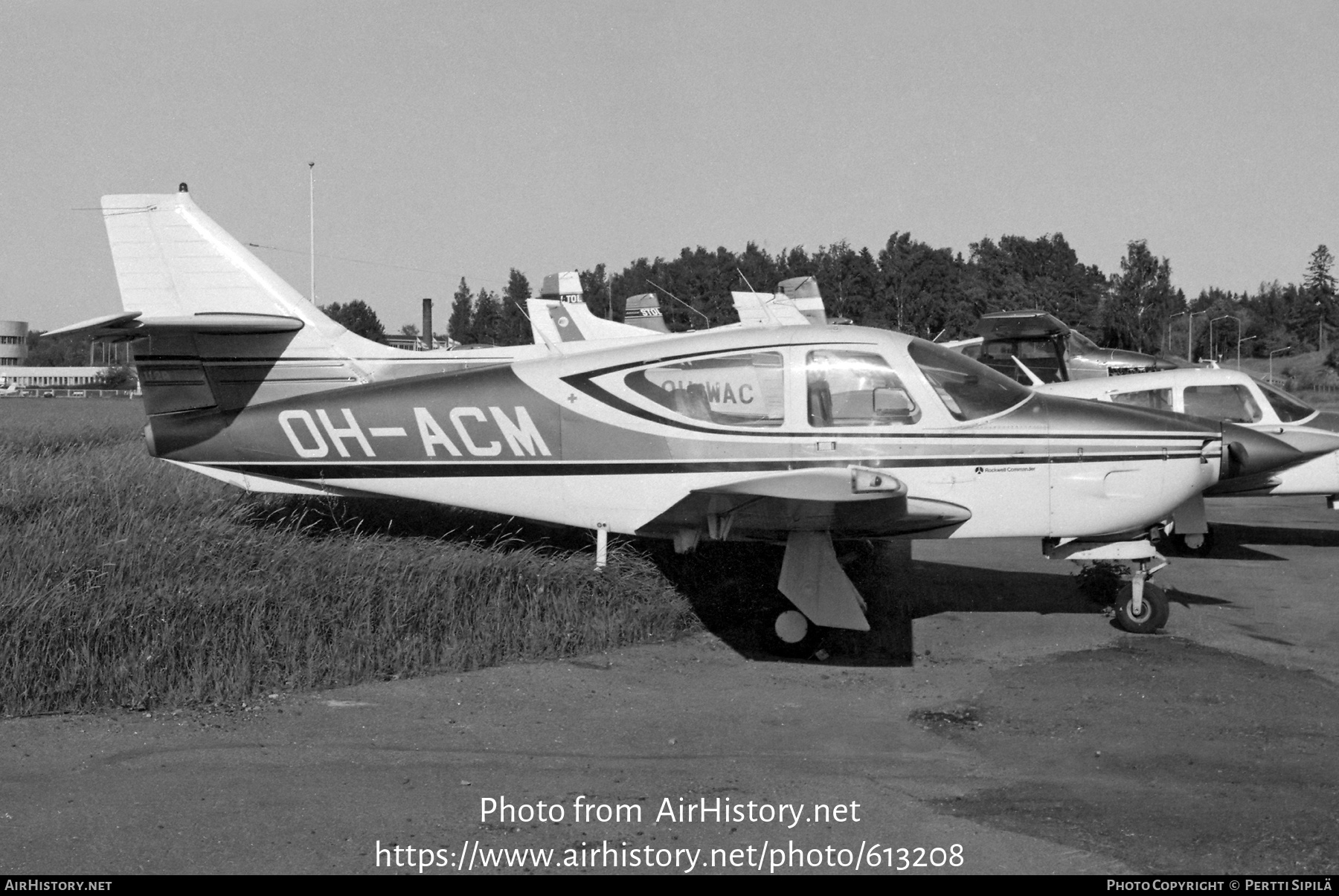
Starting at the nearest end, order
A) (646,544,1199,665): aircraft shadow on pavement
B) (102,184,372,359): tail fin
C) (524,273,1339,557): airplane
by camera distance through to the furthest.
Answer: (646,544,1199,665): aircraft shadow on pavement < (102,184,372,359): tail fin < (524,273,1339,557): airplane

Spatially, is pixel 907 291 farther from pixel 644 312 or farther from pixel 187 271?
pixel 187 271

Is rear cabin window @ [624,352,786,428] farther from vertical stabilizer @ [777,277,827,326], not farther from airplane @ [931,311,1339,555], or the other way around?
vertical stabilizer @ [777,277,827,326]

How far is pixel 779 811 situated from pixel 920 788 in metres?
0.72

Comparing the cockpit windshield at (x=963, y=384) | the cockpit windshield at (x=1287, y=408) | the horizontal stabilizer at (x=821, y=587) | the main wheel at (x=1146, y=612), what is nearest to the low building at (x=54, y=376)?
the cockpit windshield at (x=1287, y=408)

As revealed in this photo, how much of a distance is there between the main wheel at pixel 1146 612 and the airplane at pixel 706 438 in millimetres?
15

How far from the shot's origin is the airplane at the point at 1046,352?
70.1 feet

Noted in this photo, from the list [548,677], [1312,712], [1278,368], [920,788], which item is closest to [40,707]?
[548,677]

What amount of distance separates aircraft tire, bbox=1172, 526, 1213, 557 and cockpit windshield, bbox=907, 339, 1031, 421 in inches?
194

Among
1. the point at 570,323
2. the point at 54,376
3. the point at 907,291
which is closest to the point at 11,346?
the point at 54,376

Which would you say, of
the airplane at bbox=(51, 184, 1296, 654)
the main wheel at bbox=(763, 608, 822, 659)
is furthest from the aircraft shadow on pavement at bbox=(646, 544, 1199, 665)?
the airplane at bbox=(51, 184, 1296, 654)

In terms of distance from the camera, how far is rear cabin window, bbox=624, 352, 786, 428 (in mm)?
7797

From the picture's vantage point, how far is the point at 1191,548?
12.0m

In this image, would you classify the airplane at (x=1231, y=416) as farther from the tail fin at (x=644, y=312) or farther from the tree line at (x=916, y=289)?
the tree line at (x=916, y=289)

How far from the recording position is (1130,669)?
7285 millimetres
